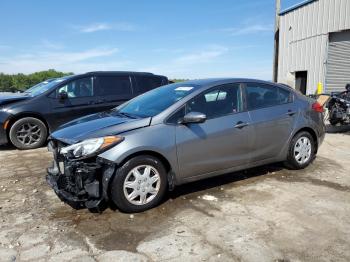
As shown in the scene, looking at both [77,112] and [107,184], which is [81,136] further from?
[77,112]

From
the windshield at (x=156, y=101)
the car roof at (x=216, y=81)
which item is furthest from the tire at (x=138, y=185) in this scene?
the car roof at (x=216, y=81)

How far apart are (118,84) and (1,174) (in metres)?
4.03

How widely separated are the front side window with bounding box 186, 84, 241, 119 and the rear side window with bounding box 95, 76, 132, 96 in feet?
15.4

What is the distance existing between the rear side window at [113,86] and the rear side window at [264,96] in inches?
182

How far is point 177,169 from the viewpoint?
4477 millimetres

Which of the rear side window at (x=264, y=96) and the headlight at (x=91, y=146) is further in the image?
the rear side window at (x=264, y=96)

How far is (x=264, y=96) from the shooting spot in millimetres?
5457

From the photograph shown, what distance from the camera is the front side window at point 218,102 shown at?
4768mm

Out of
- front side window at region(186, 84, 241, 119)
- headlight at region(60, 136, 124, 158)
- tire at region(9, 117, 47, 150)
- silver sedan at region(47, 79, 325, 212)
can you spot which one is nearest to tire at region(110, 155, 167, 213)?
silver sedan at region(47, 79, 325, 212)

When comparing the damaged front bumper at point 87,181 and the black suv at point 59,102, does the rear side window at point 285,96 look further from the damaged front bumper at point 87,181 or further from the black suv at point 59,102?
the black suv at point 59,102

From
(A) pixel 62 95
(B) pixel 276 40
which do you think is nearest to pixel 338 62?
(B) pixel 276 40

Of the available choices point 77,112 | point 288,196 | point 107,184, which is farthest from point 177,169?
point 77,112

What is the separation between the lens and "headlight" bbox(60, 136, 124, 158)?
4.02 meters

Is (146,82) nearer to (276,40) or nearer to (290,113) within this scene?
(290,113)
